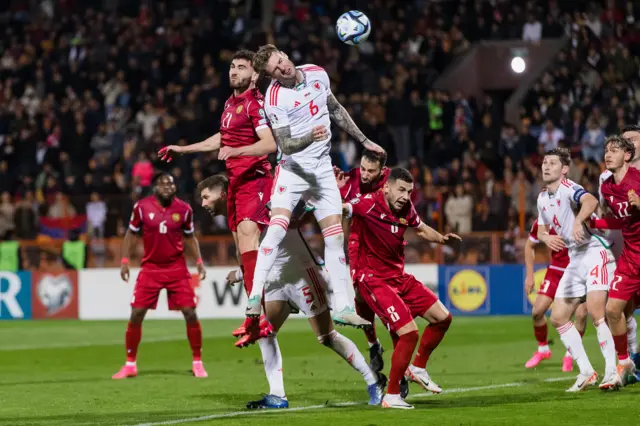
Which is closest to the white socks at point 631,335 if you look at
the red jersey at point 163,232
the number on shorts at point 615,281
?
the number on shorts at point 615,281

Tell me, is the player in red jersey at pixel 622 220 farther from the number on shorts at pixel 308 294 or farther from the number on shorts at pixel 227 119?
the number on shorts at pixel 227 119

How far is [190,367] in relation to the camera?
15.4m

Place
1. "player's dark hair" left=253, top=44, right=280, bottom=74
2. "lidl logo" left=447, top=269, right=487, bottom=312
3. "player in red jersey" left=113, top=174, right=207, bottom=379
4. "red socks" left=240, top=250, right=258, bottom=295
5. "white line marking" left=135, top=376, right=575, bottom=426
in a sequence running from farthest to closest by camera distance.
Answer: "lidl logo" left=447, top=269, right=487, bottom=312, "player in red jersey" left=113, top=174, right=207, bottom=379, "red socks" left=240, top=250, right=258, bottom=295, "player's dark hair" left=253, top=44, right=280, bottom=74, "white line marking" left=135, top=376, right=575, bottom=426

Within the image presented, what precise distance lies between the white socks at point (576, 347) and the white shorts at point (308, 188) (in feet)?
9.53

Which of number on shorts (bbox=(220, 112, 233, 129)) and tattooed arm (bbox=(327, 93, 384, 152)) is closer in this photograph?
tattooed arm (bbox=(327, 93, 384, 152))

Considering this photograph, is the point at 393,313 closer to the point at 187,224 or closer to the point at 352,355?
the point at 352,355

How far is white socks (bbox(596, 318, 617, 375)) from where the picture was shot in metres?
11.3

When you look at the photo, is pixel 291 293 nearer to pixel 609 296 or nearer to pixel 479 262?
pixel 609 296

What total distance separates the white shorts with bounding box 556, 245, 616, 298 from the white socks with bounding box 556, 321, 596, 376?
12.7 inches

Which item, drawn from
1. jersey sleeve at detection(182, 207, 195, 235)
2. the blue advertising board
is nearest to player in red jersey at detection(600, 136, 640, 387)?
jersey sleeve at detection(182, 207, 195, 235)

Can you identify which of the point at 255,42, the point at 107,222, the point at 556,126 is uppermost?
the point at 255,42

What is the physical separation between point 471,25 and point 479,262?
8.11m

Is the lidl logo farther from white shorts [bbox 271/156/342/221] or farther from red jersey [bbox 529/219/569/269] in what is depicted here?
white shorts [bbox 271/156/342/221]

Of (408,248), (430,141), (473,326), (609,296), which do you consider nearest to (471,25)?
(430,141)
